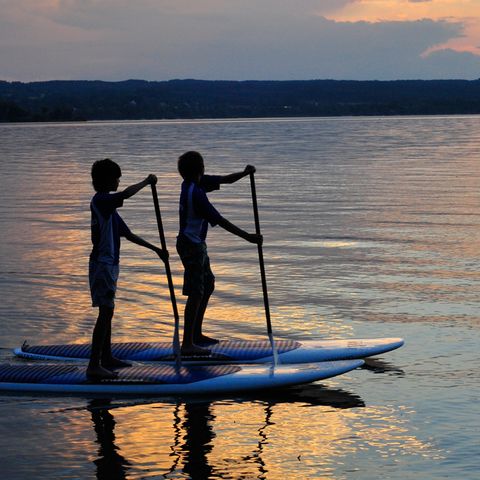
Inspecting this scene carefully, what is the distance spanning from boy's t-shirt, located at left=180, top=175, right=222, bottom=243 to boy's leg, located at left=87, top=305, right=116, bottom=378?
1307 millimetres

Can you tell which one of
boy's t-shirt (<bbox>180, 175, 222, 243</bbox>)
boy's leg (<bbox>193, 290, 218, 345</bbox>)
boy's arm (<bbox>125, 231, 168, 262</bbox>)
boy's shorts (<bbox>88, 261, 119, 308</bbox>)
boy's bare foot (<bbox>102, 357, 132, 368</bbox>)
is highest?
boy's t-shirt (<bbox>180, 175, 222, 243</bbox>)

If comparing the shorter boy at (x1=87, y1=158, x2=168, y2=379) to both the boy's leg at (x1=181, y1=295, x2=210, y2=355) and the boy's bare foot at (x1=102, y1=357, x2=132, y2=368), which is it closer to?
the boy's bare foot at (x1=102, y1=357, x2=132, y2=368)

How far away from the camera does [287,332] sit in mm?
13758

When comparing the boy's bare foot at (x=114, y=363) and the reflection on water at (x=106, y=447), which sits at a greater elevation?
the boy's bare foot at (x=114, y=363)

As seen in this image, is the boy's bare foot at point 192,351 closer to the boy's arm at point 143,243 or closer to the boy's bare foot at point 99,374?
the boy's bare foot at point 99,374

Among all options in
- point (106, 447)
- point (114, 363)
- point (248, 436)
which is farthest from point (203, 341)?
point (106, 447)

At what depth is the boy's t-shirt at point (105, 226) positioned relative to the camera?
1019 centimetres

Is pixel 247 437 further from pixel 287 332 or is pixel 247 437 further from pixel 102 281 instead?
pixel 287 332

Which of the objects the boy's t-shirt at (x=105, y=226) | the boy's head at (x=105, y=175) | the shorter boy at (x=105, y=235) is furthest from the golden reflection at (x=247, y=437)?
the boy's head at (x=105, y=175)

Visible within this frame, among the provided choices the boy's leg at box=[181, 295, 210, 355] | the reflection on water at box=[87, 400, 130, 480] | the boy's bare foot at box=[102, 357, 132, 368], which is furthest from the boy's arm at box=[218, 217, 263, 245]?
the reflection on water at box=[87, 400, 130, 480]

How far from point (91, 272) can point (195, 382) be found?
4.68ft

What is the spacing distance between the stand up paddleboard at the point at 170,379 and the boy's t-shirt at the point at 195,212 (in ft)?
4.35

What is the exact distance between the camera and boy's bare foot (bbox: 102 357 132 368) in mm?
11219

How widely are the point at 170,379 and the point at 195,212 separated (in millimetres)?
1665
